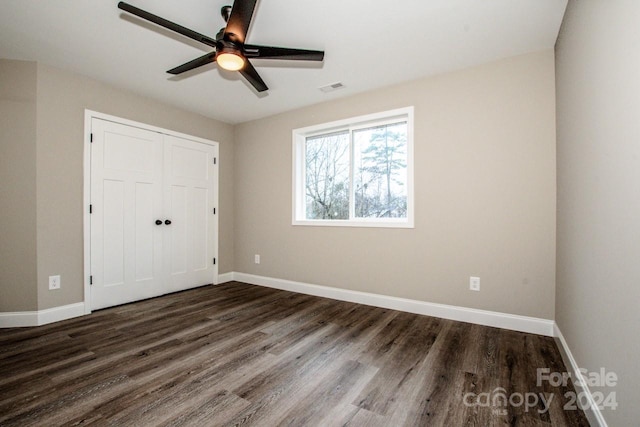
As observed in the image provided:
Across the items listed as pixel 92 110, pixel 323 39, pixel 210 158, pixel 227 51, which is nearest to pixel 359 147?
pixel 323 39

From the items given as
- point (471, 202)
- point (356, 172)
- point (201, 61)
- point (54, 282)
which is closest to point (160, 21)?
point (201, 61)

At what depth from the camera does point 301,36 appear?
→ 232 cm

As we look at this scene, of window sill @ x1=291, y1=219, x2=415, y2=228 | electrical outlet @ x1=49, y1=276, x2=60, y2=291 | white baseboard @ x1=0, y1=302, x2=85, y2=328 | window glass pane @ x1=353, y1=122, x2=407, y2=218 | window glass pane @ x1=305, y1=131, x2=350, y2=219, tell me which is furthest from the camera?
window glass pane @ x1=305, y1=131, x2=350, y2=219

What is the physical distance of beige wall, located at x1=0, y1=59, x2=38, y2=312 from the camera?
8.61ft

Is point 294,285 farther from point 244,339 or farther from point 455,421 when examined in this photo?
point 455,421

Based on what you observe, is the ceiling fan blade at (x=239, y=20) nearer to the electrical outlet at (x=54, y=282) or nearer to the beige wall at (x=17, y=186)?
the beige wall at (x=17, y=186)

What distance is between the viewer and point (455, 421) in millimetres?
1404

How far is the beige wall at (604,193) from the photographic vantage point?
1.05 meters

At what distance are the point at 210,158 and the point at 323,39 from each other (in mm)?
2652

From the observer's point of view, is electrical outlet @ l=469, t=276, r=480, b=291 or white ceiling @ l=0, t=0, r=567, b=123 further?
electrical outlet @ l=469, t=276, r=480, b=291

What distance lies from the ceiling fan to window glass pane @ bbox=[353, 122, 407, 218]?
150 cm

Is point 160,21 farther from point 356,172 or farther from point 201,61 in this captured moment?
point 356,172

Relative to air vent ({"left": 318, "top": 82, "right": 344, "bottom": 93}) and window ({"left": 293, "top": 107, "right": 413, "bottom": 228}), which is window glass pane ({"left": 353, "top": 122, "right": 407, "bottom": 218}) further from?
air vent ({"left": 318, "top": 82, "right": 344, "bottom": 93})

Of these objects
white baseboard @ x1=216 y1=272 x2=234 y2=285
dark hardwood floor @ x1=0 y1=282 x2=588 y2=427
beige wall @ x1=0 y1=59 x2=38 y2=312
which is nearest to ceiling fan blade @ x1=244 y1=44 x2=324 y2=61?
dark hardwood floor @ x1=0 y1=282 x2=588 y2=427
